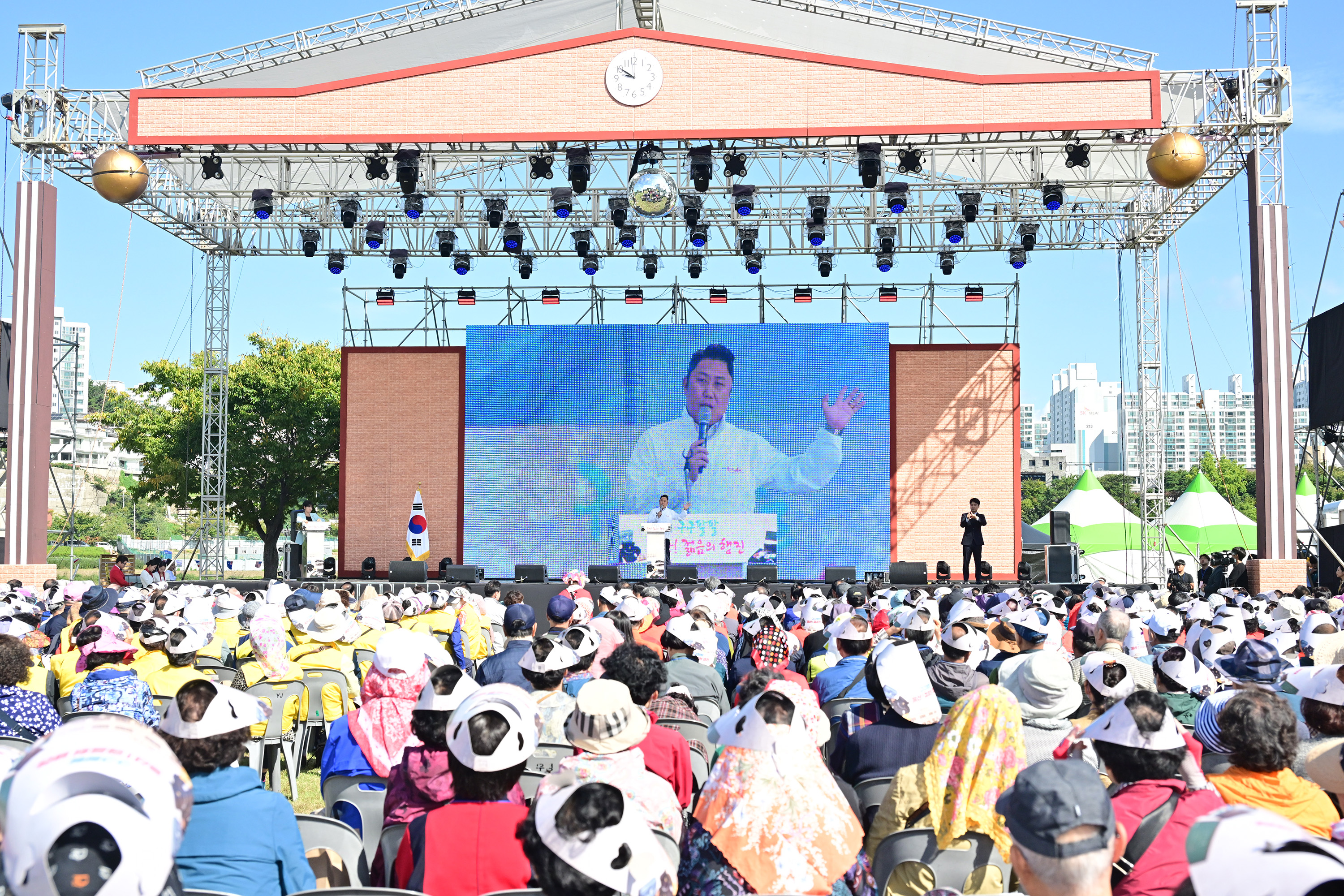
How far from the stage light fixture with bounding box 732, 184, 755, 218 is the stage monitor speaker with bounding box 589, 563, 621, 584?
6.28 m

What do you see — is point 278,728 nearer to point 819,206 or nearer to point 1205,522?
point 819,206

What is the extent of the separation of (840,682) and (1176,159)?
10.1 meters

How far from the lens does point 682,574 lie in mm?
18906

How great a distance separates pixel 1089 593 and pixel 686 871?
9140mm

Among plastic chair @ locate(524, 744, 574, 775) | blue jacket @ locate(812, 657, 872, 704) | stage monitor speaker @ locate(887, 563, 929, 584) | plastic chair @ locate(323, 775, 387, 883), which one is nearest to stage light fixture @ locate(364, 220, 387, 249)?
stage monitor speaker @ locate(887, 563, 929, 584)

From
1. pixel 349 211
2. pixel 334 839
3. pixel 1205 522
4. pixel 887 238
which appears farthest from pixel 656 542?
pixel 1205 522

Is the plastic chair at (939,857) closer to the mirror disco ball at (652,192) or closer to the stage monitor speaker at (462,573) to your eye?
the mirror disco ball at (652,192)

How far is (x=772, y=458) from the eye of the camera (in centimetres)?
2105

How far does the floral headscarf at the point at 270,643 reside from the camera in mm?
6879

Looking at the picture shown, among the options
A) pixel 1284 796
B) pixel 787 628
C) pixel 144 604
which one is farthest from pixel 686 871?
pixel 144 604

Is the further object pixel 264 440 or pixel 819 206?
pixel 264 440

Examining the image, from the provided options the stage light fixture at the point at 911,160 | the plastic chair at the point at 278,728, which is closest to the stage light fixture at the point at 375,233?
the stage light fixture at the point at 911,160

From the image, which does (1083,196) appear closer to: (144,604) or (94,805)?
(144,604)

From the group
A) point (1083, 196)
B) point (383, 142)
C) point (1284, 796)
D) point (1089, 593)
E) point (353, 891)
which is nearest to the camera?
point (353, 891)
